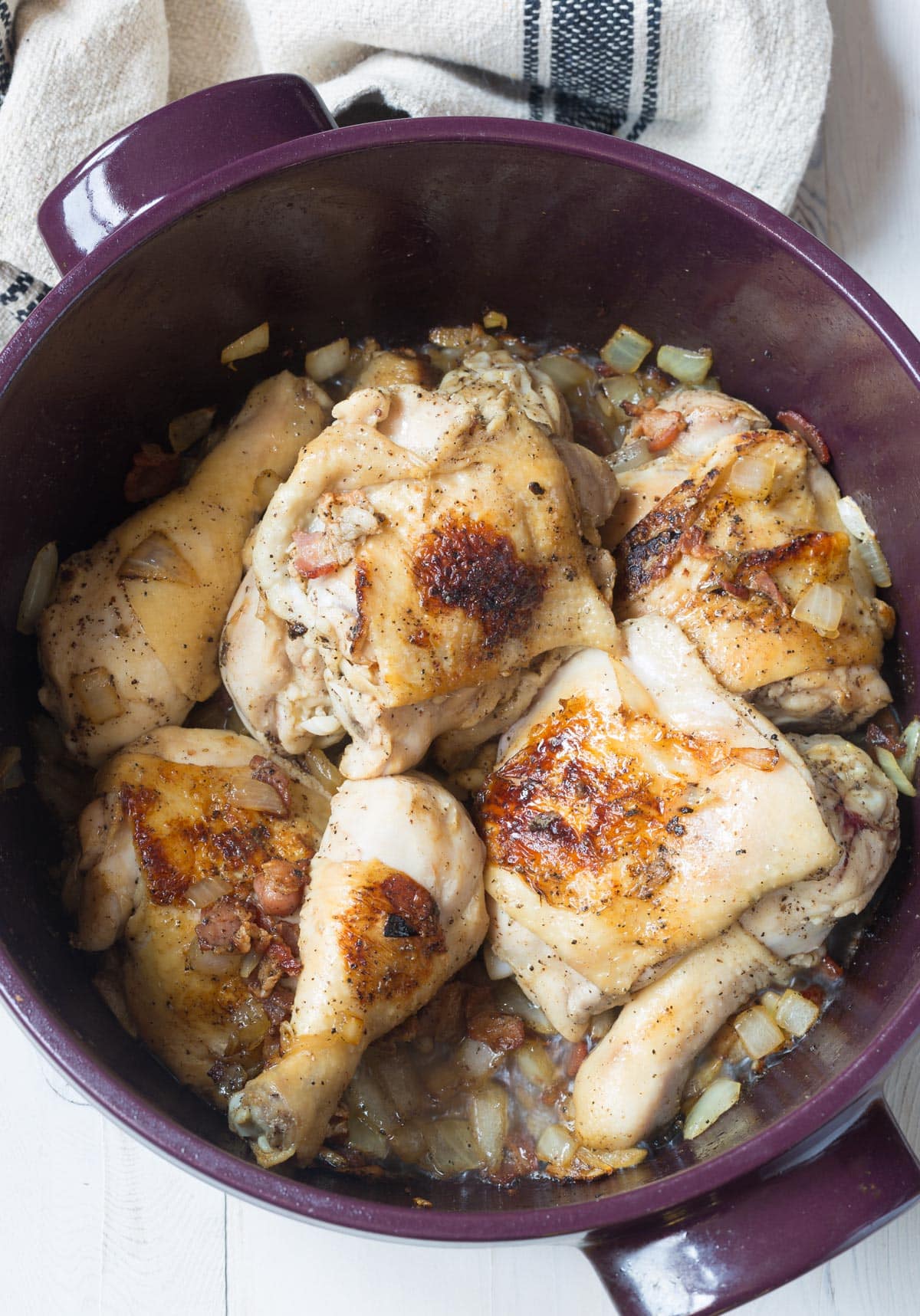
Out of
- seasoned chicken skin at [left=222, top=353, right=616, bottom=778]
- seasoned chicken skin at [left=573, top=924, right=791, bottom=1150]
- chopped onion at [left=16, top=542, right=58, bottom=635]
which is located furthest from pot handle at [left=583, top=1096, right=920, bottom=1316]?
chopped onion at [left=16, top=542, right=58, bottom=635]

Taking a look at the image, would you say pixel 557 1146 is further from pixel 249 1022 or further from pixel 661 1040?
pixel 249 1022

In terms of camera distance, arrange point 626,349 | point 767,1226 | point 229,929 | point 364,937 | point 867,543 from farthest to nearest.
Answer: point 626,349
point 867,543
point 229,929
point 364,937
point 767,1226

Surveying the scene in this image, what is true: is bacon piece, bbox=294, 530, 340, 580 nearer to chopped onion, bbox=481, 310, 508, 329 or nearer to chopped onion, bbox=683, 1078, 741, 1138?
chopped onion, bbox=481, 310, 508, 329

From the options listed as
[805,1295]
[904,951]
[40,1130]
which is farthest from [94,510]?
[805,1295]

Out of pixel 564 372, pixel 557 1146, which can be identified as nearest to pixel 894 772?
pixel 557 1146

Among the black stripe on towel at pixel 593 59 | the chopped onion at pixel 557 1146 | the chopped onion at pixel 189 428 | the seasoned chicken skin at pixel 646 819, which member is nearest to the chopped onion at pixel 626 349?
the black stripe on towel at pixel 593 59
